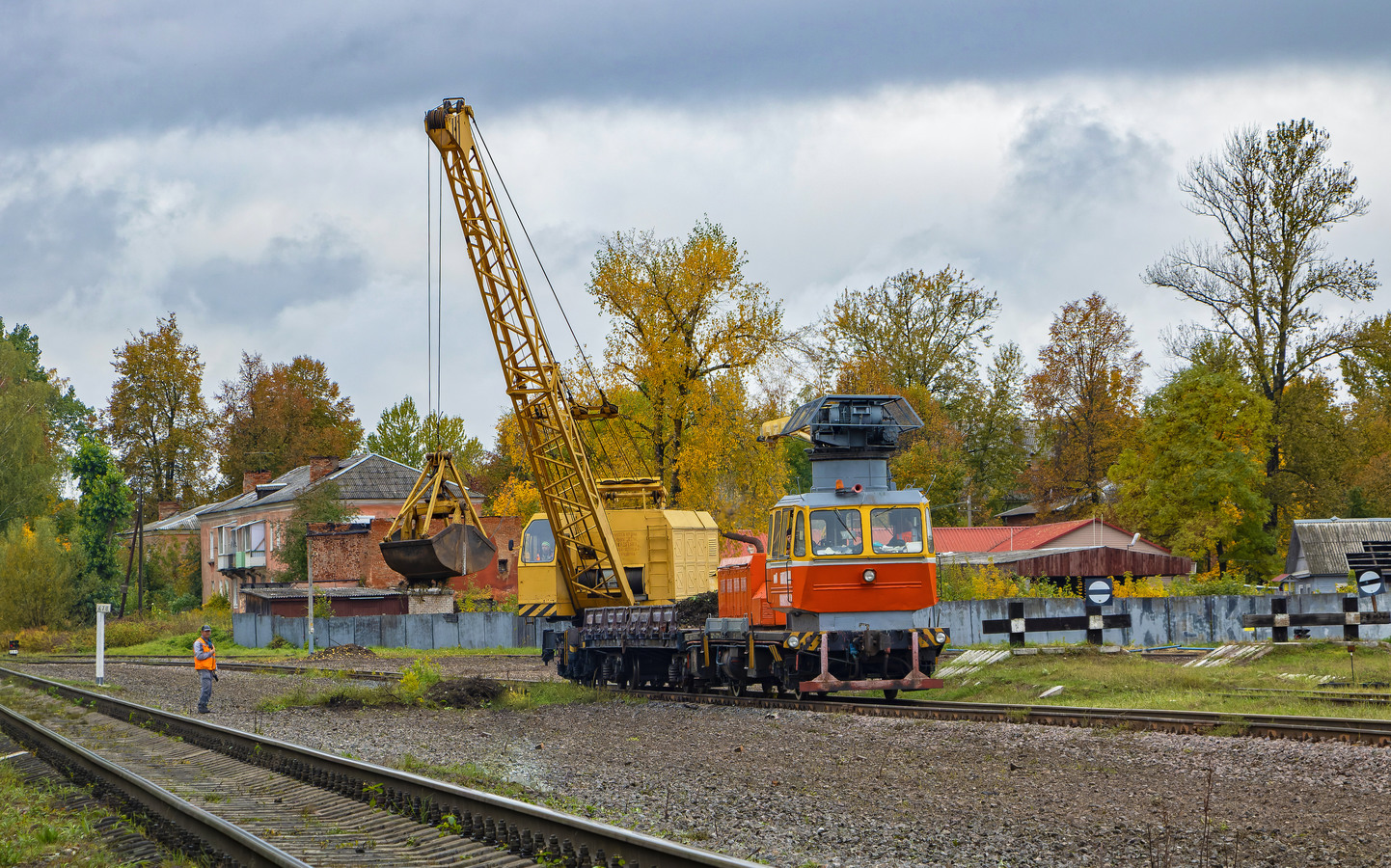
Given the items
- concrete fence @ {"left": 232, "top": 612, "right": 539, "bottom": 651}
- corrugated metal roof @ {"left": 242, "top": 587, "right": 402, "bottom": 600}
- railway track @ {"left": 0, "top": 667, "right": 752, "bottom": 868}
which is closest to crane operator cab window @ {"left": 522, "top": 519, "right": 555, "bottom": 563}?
railway track @ {"left": 0, "top": 667, "right": 752, "bottom": 868}

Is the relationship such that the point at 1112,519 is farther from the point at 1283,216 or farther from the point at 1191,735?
the point at 1191,735

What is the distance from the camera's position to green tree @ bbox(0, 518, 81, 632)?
56656 mm

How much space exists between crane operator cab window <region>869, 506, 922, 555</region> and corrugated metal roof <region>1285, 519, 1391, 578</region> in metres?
28.8

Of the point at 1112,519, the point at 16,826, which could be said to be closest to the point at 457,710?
the point at 16,826

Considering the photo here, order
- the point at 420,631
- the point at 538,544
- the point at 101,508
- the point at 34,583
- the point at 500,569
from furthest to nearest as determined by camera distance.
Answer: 1. the point at 101,508
2. the point at 500,569
3. the point at 34,583
4. the point at 420,631
5. the point at 538,544

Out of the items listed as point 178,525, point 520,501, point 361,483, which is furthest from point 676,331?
point 178,525

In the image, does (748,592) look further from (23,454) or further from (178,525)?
(178,525)

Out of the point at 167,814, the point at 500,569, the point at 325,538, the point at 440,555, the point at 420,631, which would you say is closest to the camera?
the point at 167,814

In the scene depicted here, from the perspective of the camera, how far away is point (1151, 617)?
27719mm

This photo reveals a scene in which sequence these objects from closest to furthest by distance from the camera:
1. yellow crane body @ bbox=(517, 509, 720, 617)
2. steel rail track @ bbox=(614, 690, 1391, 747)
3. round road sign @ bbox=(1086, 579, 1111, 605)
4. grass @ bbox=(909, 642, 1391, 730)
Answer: steel rail track @ bbox=(614, 690, 1391, 747) → grass @ bbox=(909, 642, 1391, 730) → round road sign @ bbox=(1086, 579, 1111, 605) → yellow crane body @ bbox=(517, 509, 720, 617)

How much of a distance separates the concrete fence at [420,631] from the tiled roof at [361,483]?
14665 millimetres

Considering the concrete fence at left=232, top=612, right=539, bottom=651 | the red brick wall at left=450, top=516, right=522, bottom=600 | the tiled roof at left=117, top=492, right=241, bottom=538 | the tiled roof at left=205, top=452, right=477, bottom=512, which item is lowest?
the concrete fence at left=232, top=612, right=539, bottom=651

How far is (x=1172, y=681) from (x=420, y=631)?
112 ft

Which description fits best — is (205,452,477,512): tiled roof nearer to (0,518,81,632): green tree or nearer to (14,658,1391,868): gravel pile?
(0,518,81,632): green tree
